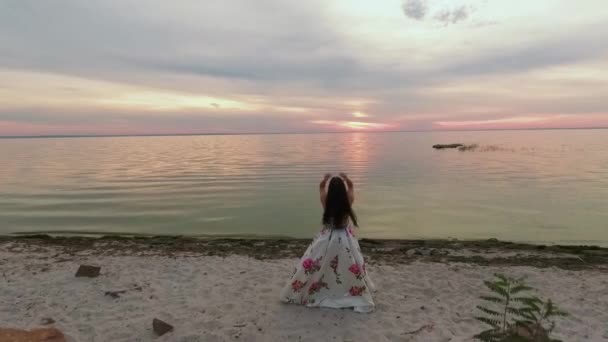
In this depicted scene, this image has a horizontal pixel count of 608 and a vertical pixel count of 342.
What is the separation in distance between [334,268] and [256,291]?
1.98 m

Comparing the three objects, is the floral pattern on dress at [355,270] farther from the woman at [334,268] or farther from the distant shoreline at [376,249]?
the distant shoreline at [376,249]

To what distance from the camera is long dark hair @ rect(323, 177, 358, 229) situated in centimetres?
666

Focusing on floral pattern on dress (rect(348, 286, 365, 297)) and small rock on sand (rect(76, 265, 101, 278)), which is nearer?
floral pattern on dress (rect(348, 286, 365, 297))

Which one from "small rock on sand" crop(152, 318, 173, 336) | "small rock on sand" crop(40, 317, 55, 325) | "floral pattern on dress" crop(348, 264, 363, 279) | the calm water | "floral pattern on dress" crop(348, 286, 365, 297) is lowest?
the calm water

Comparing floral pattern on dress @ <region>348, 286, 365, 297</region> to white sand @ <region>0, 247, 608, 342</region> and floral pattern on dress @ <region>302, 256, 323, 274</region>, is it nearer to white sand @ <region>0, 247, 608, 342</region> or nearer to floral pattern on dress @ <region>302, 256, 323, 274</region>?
white sand @ <region>0, 247, 608, 342</region>

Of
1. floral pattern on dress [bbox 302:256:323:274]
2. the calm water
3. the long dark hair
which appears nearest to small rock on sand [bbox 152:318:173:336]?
floral pattern on dress [bbox 302:256:323:274]

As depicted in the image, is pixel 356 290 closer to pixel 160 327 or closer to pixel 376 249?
pixel 160 327

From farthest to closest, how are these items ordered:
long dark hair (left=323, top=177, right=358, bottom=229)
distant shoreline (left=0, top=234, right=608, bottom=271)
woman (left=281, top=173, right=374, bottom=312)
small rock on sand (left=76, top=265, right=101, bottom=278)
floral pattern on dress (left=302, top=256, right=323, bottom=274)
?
distant shoreline (left=0, top=234, right=608, bottom=271) → small rock on sand (left=76, top=265, right=101, bottom=278) → floral pattern on dress (left=302, top=256, right=323, bottom=274) → woman (left=281, top=173, right=374, bottom=312) → long dark hair (left=323, top=177, right=358, bottom=229)

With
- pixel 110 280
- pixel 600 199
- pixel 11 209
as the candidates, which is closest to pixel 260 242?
pixel 110 280

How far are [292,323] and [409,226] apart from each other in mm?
11842

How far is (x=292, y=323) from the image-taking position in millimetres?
6484

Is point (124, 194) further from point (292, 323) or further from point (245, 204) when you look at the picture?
point (292, 323)

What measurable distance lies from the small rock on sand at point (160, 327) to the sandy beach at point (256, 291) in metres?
0.10

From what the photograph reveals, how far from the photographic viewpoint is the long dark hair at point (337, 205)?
21.9ft
